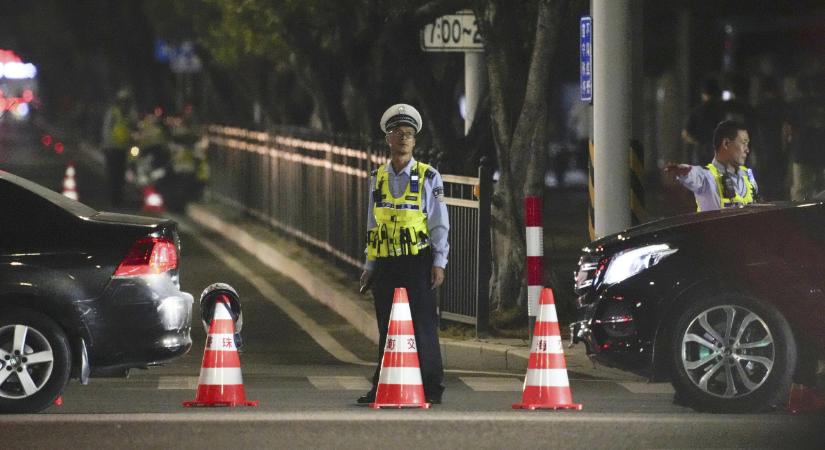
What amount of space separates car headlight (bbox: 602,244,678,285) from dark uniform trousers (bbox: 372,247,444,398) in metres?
1.04

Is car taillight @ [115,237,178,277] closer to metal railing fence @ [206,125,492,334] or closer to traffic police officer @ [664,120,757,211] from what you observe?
traffic police officer @ [664,120,757,211]

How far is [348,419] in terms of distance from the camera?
1022 centimetres

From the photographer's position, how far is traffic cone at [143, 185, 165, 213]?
32.3m

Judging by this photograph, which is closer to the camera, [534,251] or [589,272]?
[589,272]

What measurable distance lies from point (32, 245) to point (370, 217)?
6.28ft

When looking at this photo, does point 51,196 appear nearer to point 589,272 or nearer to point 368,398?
point 368,398

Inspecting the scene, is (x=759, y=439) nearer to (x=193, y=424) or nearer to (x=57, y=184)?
(x=193, y=424)

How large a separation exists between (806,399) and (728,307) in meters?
0.79

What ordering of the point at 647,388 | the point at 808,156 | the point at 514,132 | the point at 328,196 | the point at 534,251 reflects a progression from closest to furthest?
1. the point at 647,388
2. the point at 534,251
3. the point at 514,132
4. the point at 808,156
5. the point at 328,196

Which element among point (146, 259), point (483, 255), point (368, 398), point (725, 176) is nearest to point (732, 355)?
point (725, 176)

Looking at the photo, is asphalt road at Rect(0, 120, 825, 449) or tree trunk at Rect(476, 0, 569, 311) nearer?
asphalt road at Rect(0, 120, 825, 449)

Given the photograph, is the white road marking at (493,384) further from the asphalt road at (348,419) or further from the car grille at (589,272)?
the car grille at (589,272)

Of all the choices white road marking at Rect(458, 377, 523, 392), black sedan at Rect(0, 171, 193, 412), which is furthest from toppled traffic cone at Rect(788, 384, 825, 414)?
black sedan at Rect(0, 171, 193, 412)

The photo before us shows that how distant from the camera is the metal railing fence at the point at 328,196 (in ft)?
49.8
